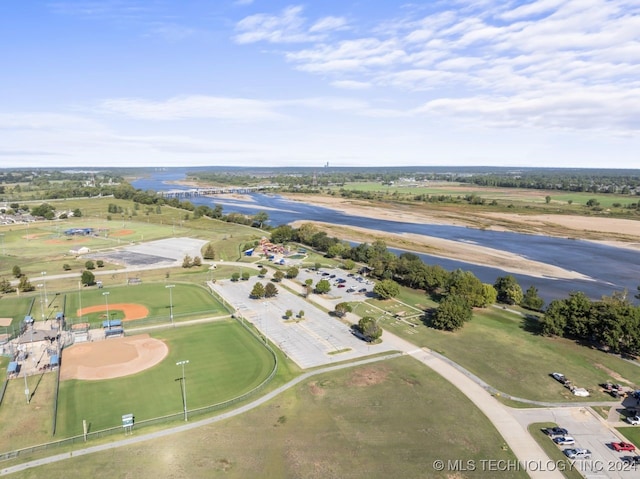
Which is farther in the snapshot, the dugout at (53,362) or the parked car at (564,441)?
the dugout at (53,362)

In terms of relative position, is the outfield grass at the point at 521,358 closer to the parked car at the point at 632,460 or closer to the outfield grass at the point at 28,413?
the parked car at the point at 632,460

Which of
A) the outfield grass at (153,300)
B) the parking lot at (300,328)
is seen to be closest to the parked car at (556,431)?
the parking lot at (300,328)

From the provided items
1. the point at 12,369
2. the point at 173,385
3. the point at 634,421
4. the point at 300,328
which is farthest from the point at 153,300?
the point at 634,421

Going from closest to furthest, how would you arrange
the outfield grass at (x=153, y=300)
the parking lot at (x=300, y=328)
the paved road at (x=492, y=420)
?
the paved road at (x=492, y=420) → the parking lot at (x=300, y=328) → the outfield grass at (x=153, y=300)

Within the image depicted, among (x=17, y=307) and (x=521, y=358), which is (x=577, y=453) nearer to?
(x=521, y=358)

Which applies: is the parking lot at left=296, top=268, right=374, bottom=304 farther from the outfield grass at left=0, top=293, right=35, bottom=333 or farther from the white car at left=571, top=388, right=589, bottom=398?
the outfield grass at left=0, top=293, right=35, bottom=333

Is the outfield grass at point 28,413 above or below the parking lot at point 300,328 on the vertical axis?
below

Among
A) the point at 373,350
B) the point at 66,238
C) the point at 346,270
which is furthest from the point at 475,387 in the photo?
the point at 66,238
